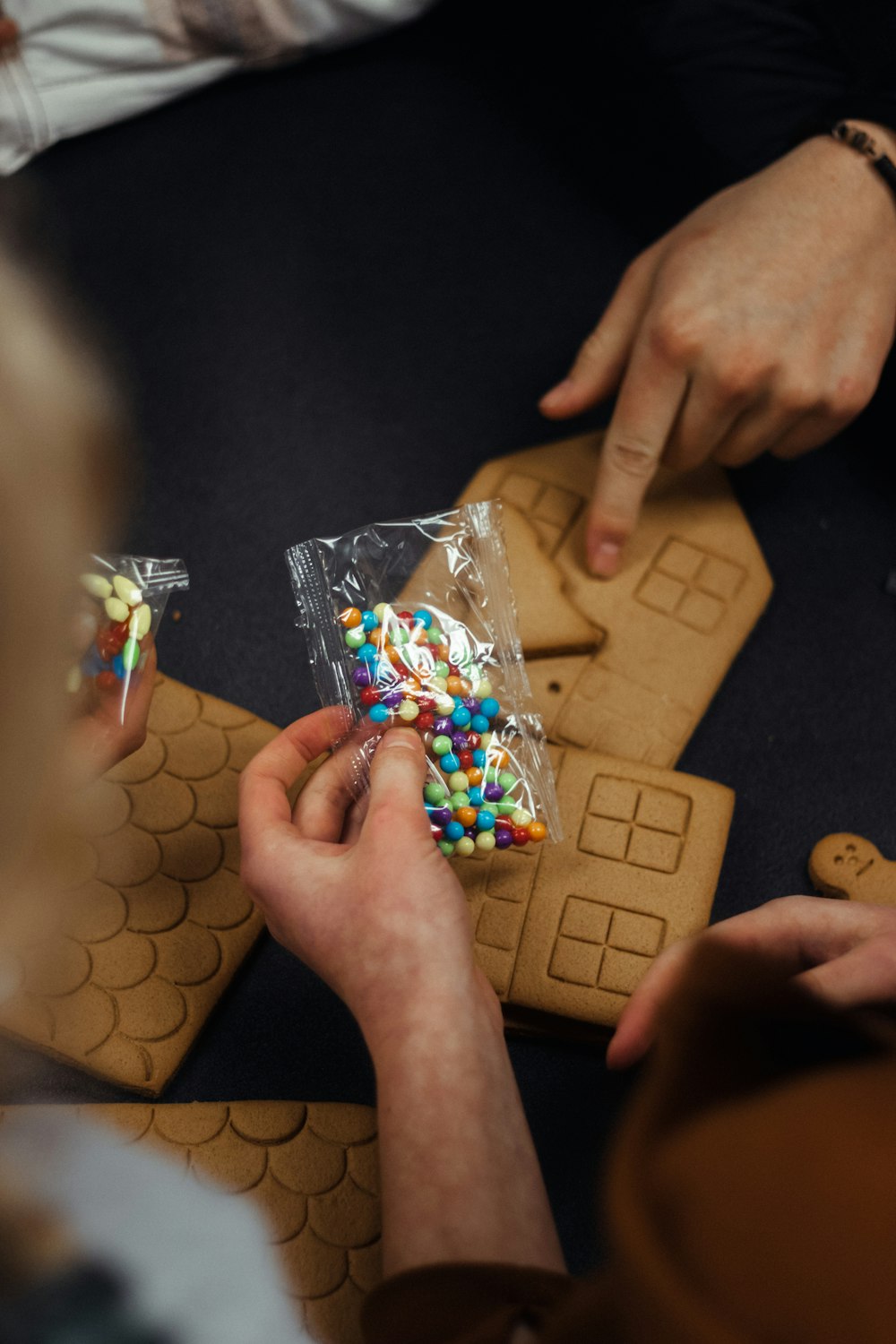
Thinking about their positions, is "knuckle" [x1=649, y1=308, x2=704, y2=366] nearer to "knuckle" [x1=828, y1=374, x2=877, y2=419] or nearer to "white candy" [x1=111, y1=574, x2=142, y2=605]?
"knuckle" [x1=828, y1=374, x2=877, y2=419]

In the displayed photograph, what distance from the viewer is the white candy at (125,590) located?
35.2 inches

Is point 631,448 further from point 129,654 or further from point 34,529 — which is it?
point 34,529

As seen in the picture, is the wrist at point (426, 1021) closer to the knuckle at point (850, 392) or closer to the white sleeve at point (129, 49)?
the knuckle at point (850, 392)

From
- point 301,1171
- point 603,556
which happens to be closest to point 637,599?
point 603,556

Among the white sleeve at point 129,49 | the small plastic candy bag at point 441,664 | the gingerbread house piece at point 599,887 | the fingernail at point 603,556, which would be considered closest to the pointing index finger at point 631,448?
the fingernail at point 603,556

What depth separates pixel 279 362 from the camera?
1227 millimetres

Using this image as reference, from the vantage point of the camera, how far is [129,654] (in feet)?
2.88

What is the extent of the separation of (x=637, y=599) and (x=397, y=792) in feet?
1.51

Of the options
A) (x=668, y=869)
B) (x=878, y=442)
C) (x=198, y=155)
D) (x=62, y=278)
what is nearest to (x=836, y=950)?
(x=668, y=869)

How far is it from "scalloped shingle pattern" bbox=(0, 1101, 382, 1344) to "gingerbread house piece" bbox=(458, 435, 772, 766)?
418mm

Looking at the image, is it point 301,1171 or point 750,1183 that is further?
point 301,1171

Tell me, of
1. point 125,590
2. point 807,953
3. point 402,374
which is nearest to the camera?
point 807,953

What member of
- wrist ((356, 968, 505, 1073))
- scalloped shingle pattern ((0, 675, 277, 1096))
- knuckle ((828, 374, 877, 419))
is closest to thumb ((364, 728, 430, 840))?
wrist ((356, 968, 505, 1073))

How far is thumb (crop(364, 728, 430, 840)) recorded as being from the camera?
0.69m
